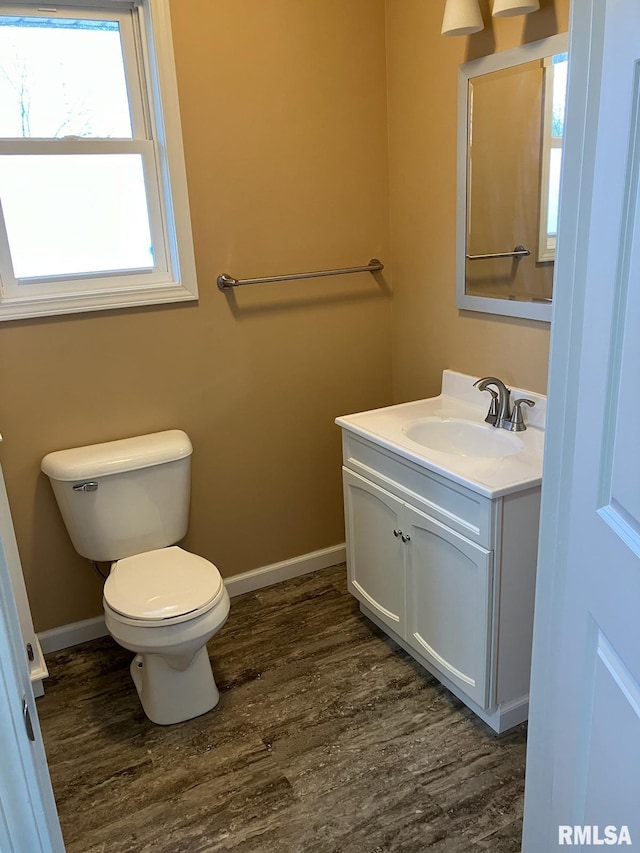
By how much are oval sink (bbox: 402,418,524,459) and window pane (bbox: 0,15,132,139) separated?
143 centimetres

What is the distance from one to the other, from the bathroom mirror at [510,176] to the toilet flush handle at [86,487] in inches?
54.9

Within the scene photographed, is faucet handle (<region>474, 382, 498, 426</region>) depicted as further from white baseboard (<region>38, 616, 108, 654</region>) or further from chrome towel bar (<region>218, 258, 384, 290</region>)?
white baseboard (<region>38, 616, 108, 654</region>)

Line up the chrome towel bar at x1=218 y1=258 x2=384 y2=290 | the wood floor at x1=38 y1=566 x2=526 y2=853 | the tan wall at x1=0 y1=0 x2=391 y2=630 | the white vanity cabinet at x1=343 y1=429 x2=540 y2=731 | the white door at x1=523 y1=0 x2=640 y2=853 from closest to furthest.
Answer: the white door at x1=523 y1=0 x2=640 y2=853 → the wood floor at x1=38 y1=566 x2=526 y2=853 → the white vanity cabinet at x1=343 y1=429 x2=540 y2=731 → the tan wall at x1=0 y1=0 x2=391 y2=630 → the chrome towel bar at x1=218 y1=258 x2=384 y2=290

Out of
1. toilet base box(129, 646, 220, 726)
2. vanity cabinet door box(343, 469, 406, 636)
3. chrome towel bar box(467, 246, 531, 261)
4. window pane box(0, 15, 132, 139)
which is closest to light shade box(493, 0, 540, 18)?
chrome towel bar box(467, 246, 531, 261)

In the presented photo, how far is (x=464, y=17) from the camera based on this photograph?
208cm

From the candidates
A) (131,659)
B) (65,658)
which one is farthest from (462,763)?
(65,658)

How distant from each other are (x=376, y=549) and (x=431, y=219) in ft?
3.98

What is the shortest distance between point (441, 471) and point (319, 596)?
108 cm

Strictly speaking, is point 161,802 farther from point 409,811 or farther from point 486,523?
point 486,523

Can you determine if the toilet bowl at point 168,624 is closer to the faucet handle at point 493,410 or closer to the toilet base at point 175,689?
the toilet base at point 175,689

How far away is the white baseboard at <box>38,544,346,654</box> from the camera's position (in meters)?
2.57

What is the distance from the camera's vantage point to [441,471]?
197 cm

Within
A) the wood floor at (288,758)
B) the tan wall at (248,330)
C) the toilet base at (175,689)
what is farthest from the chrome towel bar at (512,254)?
the toilet base at (175,689)

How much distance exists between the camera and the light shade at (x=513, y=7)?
1.91 meters
